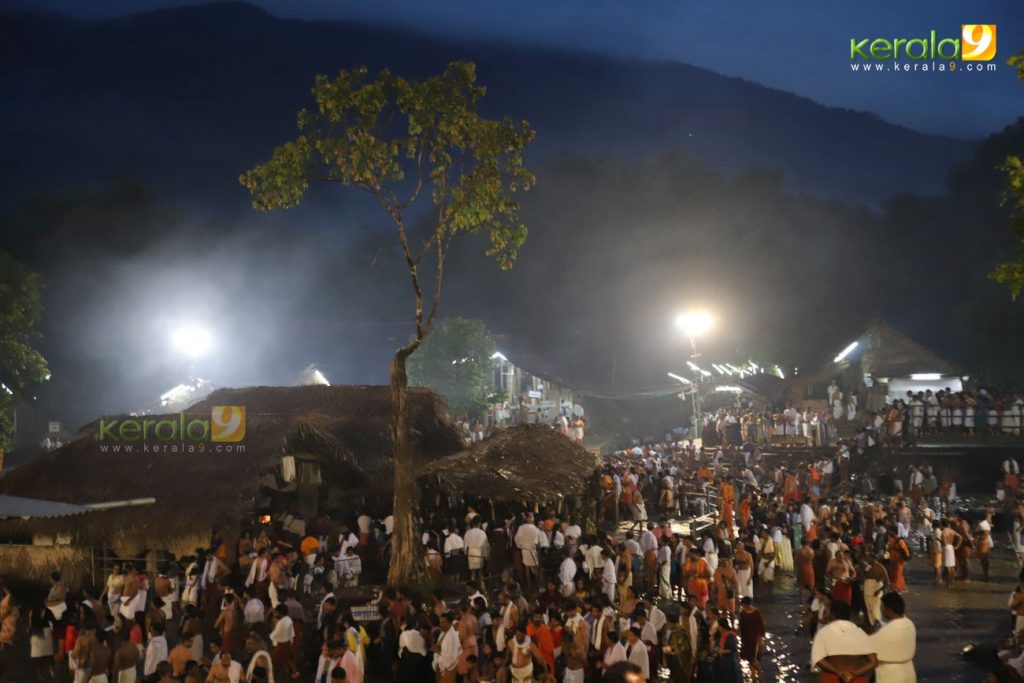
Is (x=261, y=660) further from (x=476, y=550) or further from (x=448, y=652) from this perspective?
(x=476, y=550)

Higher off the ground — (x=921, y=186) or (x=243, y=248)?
(x=921, y=186)

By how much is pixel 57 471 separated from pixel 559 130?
172135mm

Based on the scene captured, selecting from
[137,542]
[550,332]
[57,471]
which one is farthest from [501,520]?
[550,332]

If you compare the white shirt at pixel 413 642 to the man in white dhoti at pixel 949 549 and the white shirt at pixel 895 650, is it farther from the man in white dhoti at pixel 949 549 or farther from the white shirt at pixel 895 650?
the man in white dhoti at pixel 949 549

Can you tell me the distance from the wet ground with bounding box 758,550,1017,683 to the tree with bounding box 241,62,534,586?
6841 mm

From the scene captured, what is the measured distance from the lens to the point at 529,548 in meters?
18.1

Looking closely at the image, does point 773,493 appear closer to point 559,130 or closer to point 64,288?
point 64,288

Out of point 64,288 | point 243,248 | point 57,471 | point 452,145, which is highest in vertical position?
point 243,248

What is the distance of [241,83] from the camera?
581 feet

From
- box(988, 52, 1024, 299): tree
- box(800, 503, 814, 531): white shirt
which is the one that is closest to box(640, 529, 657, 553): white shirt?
box(800, 503, 814, 531): white shirt

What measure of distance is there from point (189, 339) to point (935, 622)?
154ft

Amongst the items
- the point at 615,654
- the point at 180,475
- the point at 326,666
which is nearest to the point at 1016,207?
the point at 615,654

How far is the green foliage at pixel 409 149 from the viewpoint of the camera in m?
17.4

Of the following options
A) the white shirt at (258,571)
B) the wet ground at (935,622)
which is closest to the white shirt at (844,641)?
the wet ground at (935,622)
